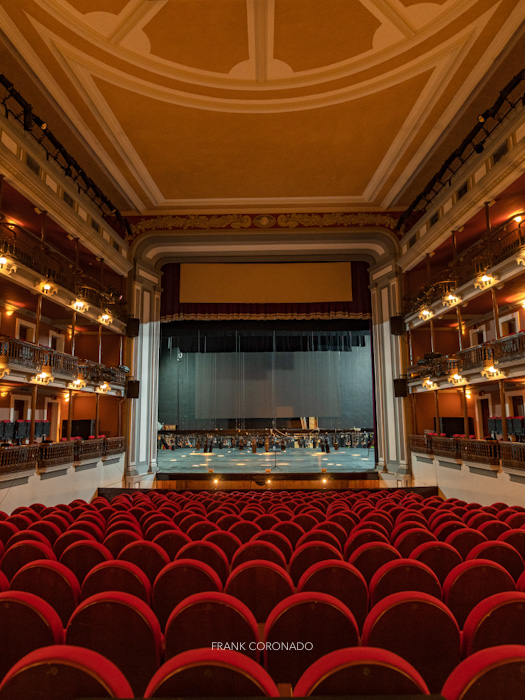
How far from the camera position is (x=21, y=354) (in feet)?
33.8

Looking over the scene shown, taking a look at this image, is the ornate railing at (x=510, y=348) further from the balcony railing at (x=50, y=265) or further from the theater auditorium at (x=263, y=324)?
the balcony railing at (x=50, y=265)

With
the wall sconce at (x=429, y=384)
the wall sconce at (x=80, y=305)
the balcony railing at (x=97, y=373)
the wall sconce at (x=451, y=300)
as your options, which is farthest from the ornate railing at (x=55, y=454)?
the wall sconce at (x=451, y=300)

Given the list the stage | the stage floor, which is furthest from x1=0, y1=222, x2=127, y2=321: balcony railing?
the stage floor

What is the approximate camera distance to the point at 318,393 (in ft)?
87.3

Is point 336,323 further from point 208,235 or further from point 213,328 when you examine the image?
point 208,235

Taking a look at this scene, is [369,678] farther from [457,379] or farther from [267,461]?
[267,461]

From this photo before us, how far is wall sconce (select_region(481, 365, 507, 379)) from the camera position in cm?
1070

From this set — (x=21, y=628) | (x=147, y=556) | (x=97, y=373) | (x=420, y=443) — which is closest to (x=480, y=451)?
(x=420, y=443)

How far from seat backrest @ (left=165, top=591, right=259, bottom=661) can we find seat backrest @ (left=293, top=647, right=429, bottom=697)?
670 mm

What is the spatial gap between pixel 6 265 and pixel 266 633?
31.6ft

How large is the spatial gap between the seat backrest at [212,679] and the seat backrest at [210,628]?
1.90 feet

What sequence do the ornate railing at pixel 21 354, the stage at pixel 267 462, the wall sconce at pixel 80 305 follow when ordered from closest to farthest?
the ornate railing at pixel 21 354 < the wall sconce at pixel 80 305 < the stage at pixel 267 462

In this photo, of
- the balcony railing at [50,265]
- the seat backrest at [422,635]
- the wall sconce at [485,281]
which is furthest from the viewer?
the balcony railing at [50,265]

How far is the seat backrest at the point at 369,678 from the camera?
60.7 inches
